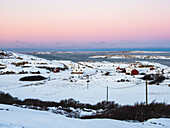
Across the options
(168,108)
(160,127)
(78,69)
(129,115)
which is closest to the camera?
(160,127)

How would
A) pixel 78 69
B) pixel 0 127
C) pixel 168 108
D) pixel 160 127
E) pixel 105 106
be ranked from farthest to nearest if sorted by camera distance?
pixel 78 69
pixel 105 106
pixel 168 108
pixel 160 127
pixel 0 127

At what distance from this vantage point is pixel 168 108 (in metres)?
8.58

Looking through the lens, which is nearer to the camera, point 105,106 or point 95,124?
point 95,124

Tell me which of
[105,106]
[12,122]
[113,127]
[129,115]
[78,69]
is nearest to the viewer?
[12,122]

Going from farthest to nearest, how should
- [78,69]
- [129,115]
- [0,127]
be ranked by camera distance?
[78,69], [129,115], [0,127]

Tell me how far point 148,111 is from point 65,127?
4.72 meters

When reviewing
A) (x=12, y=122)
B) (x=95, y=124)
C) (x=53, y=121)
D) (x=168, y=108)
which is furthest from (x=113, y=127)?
(x=168, y=108)

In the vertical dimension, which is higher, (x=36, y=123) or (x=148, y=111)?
(x=36, y=123)

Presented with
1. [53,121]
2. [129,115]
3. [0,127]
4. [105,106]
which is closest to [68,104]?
[105,106]

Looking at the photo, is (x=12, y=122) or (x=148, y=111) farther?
(x=148, y=111)

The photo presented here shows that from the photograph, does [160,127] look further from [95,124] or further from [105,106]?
[105,106]

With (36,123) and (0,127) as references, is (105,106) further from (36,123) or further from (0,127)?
(0,127)

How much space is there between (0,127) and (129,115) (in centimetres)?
489

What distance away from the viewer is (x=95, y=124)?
5.29 m
